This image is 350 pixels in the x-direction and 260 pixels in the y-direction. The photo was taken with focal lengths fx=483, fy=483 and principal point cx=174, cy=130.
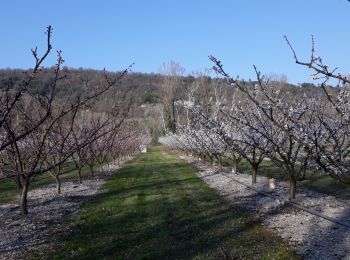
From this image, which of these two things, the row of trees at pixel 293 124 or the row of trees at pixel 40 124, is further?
the row of trees at pixel 40 124

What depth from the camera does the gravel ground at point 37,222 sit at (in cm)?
928

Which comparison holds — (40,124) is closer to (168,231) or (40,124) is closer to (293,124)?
(168,231)

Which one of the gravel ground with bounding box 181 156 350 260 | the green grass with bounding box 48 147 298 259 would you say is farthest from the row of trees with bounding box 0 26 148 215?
the gravel ground with bounding box 181 156 350 260

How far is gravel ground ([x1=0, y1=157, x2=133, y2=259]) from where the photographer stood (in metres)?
9.28

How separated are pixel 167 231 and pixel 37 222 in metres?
3.49

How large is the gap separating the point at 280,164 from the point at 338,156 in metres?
8.10

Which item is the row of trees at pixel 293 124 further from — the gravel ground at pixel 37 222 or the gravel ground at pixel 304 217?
the gravel ground at pixel 37 222

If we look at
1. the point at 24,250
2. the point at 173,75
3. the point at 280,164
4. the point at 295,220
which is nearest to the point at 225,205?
the point at 280,164

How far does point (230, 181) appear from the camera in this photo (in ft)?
67.3

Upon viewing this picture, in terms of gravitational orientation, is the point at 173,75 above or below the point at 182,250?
above

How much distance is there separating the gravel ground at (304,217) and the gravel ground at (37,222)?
4735 mm

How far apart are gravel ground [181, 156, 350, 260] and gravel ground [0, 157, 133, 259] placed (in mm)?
4735

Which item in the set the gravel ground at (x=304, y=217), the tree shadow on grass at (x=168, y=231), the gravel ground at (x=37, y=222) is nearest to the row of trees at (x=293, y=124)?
the gravel ground at (x=304, y=217)

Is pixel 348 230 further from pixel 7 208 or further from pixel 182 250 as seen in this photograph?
pixel 7 208
